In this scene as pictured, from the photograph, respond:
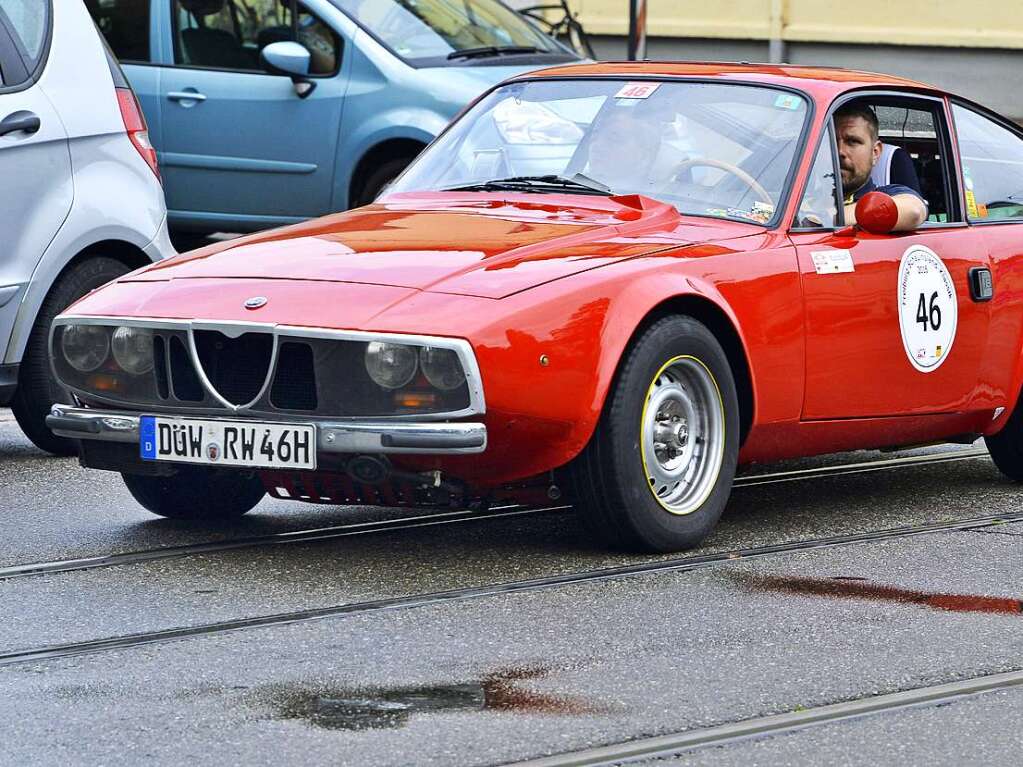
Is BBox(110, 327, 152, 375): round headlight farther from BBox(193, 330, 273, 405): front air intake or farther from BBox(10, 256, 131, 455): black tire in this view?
BBox(10, 256, 131, 455): black tire

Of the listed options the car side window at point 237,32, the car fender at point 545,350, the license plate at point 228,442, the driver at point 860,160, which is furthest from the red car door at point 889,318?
the car side window at point 237,32

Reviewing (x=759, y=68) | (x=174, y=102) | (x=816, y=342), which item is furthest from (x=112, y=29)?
(x=816, y=342)

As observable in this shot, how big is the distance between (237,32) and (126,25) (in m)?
0.66

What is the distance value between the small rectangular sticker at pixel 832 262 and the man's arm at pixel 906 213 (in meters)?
0.26

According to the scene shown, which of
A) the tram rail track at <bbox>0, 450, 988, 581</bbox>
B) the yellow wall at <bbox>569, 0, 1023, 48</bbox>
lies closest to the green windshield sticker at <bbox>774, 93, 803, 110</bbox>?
the tram rail track at <bbox>0, 450, 988, 581</bbox>

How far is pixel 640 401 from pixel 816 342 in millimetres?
916

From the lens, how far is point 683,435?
6082 mm

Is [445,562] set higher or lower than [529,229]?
lower

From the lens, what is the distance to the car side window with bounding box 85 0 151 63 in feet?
40.9

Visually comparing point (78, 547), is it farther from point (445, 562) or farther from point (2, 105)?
point (2, 105)

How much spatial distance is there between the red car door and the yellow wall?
1399 centimetres

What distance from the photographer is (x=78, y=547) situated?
6.20 metres

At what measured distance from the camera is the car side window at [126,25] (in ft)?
40.9

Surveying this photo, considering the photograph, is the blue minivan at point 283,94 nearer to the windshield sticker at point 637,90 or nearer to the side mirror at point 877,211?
the windshield sticker at point 637,90
